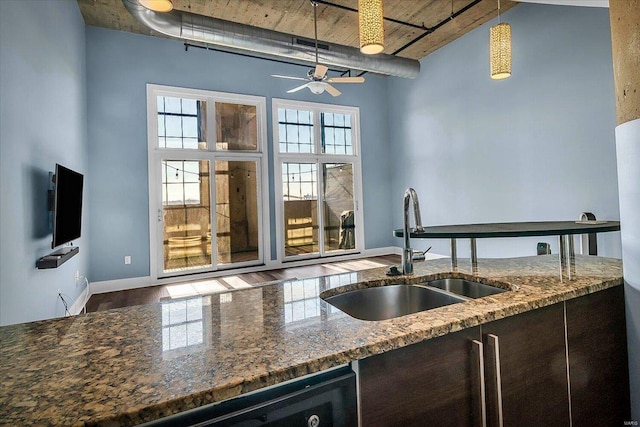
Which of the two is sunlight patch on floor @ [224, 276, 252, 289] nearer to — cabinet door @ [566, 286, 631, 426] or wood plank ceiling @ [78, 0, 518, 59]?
wood plank ceiling @ [78, 0, 518, 59]

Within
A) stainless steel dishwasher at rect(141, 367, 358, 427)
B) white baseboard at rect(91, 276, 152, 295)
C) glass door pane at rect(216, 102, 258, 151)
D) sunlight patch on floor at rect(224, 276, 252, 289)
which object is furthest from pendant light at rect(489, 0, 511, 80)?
white baseboard at rect(91, 276, 152, 295)

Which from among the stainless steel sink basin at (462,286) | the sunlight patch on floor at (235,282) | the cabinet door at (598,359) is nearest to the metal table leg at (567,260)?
the cabinet door at (598,359)

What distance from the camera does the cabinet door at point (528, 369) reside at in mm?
1038

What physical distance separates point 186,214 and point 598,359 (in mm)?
5265

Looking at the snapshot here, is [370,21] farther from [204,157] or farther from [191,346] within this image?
[204,157]

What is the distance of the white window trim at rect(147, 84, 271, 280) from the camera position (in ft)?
16.7

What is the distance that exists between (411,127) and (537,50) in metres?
2.49

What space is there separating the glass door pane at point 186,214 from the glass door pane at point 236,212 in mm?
210

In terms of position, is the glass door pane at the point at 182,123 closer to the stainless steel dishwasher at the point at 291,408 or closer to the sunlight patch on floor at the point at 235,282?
the sunlight patch on floor at the point at 235,282

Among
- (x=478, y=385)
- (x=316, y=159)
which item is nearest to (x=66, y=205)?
(x=478, y=385)

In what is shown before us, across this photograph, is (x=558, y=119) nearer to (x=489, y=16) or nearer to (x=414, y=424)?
(x=489, y=16)

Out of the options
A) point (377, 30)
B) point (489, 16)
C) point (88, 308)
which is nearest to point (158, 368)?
point (377, 30)

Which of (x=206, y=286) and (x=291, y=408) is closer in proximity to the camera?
(x=291, y=408)

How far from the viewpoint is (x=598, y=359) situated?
1.34 m
